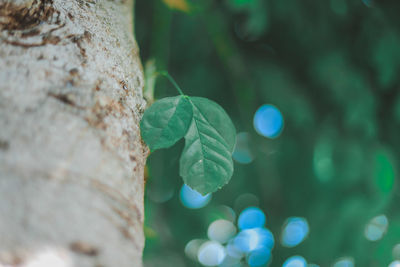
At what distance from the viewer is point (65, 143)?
0.40 metres

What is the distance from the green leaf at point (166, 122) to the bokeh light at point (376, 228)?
213 centimetres

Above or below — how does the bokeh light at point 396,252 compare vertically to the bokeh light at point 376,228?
Result: below

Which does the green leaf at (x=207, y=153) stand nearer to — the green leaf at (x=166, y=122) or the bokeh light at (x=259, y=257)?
the green leaf at (x=166, y=122)

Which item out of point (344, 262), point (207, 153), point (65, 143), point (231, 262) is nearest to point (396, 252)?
point (344, 262)

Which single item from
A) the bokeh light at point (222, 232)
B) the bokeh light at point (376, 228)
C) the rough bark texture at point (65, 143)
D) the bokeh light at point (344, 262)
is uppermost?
the bokeh light at point (222, 232)

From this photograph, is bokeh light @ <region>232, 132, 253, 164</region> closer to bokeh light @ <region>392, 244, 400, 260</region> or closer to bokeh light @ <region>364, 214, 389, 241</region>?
bokeh light @ <region>364, 214, 389, 241</region>

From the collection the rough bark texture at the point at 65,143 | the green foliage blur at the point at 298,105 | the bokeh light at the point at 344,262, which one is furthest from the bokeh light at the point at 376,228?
the rough bark texture at the point at 65,143

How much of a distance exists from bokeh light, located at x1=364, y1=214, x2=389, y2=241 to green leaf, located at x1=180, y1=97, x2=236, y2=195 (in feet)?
6.77

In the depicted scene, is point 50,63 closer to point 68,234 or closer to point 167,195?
point 68,234

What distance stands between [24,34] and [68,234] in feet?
1.03

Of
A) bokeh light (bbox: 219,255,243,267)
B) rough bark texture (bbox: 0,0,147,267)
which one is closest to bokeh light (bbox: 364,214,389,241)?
bokeh light (bbox: 219,255,243,267)

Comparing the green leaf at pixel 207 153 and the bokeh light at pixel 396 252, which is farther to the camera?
the bokeh light at pixel 396 252

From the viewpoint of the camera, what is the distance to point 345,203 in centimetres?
241

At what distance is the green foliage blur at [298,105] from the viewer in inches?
84.9
